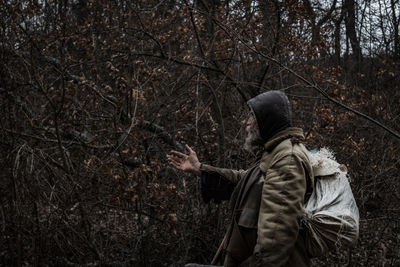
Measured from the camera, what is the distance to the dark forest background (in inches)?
188

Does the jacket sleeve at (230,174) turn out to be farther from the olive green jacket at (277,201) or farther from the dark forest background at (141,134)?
the dark forest background at (141,134)

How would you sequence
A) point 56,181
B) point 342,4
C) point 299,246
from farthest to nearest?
1. point 342,4
2. point 56,181
3. point 299,246

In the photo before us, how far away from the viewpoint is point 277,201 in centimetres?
243

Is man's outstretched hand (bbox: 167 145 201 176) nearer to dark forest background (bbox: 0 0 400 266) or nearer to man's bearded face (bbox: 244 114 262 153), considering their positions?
man's bearded face (bbox: 244 114 262 153)

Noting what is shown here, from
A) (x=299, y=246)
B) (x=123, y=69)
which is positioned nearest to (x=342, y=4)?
(x=123, y=69)

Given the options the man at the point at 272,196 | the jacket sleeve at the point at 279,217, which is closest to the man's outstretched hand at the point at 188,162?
the man at the point at 272,196

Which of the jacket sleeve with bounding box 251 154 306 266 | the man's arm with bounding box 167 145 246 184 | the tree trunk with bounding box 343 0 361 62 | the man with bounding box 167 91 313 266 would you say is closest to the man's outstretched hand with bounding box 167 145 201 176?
the man's arm with bounding box 167 145 246 184

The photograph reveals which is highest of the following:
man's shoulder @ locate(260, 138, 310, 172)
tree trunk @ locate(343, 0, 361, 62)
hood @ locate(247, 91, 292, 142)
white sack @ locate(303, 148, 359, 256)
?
tree trunk @ locate(343, 0, 361, 62)

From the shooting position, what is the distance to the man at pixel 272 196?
2.39m

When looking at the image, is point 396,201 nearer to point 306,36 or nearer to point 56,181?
point 306,36

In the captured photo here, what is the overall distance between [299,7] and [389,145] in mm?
2712

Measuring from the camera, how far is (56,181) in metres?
4.79

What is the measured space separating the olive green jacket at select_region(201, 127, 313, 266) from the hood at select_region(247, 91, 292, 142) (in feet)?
0.25

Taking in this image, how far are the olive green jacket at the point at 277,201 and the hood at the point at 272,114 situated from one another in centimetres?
8
